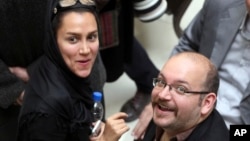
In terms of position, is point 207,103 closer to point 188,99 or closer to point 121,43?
point 188,99

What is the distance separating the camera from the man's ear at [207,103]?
1.43 metres

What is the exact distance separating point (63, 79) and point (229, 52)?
73 cm

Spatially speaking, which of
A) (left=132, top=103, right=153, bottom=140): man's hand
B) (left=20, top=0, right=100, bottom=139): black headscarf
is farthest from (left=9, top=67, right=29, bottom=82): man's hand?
(left=132, top=103, right=153, bottom=140): man's hand

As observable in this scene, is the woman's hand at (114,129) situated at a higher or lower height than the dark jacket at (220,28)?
lower

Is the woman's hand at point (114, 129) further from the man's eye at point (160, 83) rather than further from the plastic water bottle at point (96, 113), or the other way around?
the man's eye at point (160, 83)

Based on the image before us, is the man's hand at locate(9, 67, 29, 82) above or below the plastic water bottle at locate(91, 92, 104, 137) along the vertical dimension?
above

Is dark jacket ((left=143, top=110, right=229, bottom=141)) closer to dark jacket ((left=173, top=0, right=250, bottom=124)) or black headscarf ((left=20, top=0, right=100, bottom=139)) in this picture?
dark jacket ((left=173, top=0, right=250, bottom=124))

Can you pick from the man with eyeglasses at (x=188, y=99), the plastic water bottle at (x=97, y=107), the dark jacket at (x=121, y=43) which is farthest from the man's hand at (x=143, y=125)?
the dark jacket at (x=121, y=43)

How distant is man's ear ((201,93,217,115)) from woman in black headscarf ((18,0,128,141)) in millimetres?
339

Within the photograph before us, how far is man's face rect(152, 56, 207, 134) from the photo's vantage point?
4.61 feet

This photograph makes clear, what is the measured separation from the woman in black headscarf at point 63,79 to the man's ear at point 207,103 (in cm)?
34

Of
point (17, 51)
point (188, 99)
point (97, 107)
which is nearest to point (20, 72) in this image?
point (17, 51)

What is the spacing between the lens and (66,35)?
156 cm

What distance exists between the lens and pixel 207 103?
56.9 inches
